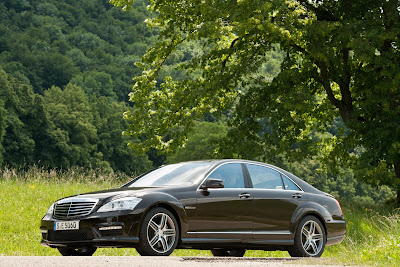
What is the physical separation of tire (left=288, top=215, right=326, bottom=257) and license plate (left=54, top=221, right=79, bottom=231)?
3.54 m

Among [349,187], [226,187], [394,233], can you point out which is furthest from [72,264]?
[349,187]

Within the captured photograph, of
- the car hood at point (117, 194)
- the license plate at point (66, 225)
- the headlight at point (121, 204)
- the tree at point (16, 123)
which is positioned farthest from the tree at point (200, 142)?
the headlight at point (121, 204)

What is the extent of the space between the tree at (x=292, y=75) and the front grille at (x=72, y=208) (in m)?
12.7

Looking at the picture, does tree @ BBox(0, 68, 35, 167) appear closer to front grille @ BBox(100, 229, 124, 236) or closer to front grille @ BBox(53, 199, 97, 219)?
front grille @ BBox(53, 199, 97, 219)

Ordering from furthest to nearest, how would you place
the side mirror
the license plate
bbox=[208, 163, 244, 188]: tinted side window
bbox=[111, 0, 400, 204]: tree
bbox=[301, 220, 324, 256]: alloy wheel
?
bbox=[111, 0, 400, 204]: tree < bbox=[301, 220, 324, 256]: alloy wheel < bbox=[208, 163, 244, 188]: tinted side window < the side mirror < the license plate

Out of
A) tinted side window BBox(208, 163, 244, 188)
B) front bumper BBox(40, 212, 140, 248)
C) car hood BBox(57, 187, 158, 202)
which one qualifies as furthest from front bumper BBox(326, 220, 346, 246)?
front bumper BBox(40, 212, 140, 248)

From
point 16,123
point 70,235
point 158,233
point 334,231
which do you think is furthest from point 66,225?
point 16,123

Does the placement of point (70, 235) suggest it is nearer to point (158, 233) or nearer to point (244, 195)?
point (158, 233)

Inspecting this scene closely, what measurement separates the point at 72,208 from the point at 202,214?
1763 mm

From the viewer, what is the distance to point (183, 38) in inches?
1027

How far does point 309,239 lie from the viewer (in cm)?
1130

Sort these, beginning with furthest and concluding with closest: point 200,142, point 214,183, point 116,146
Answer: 1. point 116,146
2. point 200,142
3. point 214,183

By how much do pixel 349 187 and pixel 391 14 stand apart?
209 feet

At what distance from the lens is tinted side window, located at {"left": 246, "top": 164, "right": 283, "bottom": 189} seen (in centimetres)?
1092
